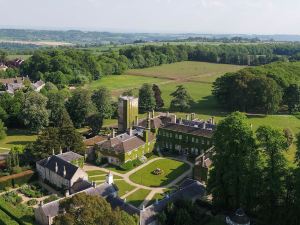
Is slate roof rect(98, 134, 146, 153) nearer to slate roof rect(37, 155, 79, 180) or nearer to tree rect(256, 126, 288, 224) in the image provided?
slate roof rect(37, 155, 79, 180)

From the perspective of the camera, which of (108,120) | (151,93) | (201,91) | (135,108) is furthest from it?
(201,91)

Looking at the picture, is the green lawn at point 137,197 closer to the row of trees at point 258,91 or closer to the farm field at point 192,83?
the farm field at point 192,83

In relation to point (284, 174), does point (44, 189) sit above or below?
below

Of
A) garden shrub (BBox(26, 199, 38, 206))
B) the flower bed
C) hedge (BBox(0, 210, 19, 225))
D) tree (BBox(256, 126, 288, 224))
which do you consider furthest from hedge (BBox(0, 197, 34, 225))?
tree (BBox(256, 126, 288, 224))

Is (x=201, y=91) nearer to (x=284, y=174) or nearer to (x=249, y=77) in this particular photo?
(x=249, y=77)

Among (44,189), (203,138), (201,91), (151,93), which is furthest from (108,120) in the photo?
(201,91)
